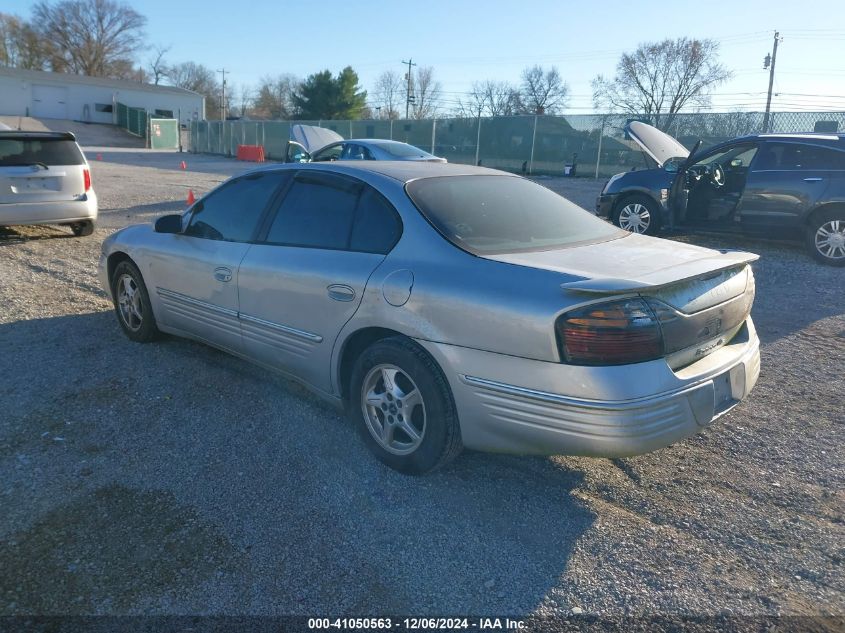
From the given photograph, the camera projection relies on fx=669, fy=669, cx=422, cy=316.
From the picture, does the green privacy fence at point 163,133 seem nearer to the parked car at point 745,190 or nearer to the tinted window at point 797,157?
the parked car at point 745,190

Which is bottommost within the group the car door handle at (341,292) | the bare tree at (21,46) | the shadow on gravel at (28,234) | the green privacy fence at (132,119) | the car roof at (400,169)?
the shadow on gravel at (28,234)

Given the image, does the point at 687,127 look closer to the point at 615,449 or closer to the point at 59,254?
the point at 59,254

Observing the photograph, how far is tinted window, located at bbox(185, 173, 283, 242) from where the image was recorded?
14.4ft

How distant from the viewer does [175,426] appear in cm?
396

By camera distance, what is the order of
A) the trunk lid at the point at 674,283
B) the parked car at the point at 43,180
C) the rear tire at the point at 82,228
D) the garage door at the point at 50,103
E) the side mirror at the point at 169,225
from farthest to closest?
1. the garage door at the point at 50,103
2. the rear tire at the point at 82,228
3. the parked car at the point at 43,180
4. the side mirror at the point at 169,225
5. the trunk lid at the point at 674,283

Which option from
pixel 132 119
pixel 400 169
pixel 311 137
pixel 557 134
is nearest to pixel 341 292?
pixel 400 169

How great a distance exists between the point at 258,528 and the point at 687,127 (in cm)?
2314

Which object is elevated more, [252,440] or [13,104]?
[13,104]

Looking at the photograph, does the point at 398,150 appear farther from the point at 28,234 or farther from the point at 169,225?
the point at 169,225

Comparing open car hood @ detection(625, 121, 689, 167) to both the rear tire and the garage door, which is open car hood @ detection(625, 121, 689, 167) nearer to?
the rear tire

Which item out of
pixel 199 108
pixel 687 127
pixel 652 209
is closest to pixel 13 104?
pixel 199 108

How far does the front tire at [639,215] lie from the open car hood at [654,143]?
0.68 meters

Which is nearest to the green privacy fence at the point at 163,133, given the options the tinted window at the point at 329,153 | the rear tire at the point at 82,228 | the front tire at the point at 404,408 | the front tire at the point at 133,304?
the tinted window at the point at 329,153

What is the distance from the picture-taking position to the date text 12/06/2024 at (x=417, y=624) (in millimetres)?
2414
